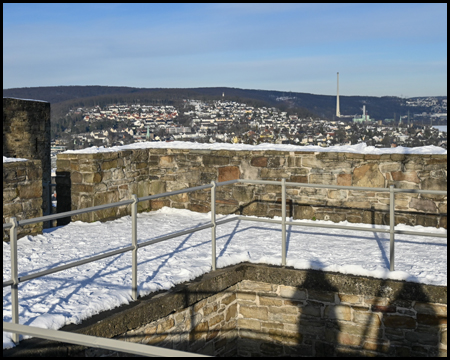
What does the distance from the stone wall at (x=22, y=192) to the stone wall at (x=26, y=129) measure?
337 inches

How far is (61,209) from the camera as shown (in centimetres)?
868

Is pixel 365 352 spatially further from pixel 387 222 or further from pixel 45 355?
pixel 45 355

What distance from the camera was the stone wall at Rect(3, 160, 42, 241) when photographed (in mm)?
6948

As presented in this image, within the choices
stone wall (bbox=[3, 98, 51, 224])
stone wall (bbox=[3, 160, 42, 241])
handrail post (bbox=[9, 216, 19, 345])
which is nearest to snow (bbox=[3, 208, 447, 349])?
handrail post (bbox=[9, 216, 19, 345])

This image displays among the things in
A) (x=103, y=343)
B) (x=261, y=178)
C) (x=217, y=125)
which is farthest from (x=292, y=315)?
(x=217, y=125)

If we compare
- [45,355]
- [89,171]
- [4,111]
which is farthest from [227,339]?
[4,111]

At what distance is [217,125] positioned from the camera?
23.3m

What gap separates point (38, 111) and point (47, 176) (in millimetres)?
1958

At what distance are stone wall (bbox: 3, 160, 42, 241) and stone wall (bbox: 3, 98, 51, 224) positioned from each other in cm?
857

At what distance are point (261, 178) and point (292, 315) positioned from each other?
3.04 metres

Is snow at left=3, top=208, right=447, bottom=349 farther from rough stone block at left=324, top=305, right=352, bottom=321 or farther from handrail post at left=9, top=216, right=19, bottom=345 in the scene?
rough stone block at left=324, top=305, right=352, bottom=321

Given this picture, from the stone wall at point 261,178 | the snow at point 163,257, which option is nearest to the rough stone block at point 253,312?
the snow at point 163,257

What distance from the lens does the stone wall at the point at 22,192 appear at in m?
6.95

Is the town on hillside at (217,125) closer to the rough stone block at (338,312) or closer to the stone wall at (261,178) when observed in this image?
the stone wall at (261,178)
